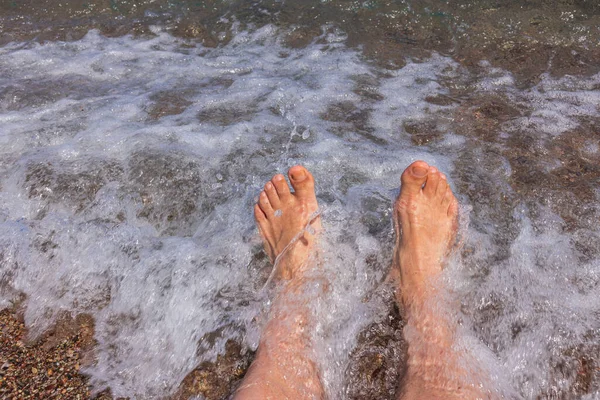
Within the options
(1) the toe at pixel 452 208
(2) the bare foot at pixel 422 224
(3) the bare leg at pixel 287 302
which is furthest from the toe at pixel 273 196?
(1) the toe at pixel 452 208

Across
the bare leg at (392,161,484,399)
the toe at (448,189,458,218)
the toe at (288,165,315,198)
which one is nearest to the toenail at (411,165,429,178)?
the bare leg at (392,161,484,399)

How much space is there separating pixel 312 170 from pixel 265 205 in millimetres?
414

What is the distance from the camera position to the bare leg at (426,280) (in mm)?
1458

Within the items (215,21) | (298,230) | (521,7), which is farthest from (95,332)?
(521,7)

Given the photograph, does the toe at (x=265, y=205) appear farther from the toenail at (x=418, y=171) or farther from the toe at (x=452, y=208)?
the toe at (x=452, y=208)

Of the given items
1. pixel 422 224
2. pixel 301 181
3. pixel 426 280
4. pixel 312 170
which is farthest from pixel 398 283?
pixel 312 170

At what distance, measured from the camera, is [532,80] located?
10.4 feet

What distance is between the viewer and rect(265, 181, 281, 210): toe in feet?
6.76

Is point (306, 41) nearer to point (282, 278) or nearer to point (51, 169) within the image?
point (51, 169)

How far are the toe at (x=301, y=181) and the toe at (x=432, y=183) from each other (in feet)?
1.70

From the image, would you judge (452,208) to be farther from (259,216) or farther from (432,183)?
(259,216)

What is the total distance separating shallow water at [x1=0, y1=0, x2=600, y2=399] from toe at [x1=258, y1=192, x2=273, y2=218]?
0.10 meters

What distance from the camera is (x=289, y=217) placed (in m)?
2.01

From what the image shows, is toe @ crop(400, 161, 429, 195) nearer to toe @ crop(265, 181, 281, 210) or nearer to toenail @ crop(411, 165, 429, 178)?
toenail @ crop(411, 165, 429, 178)
